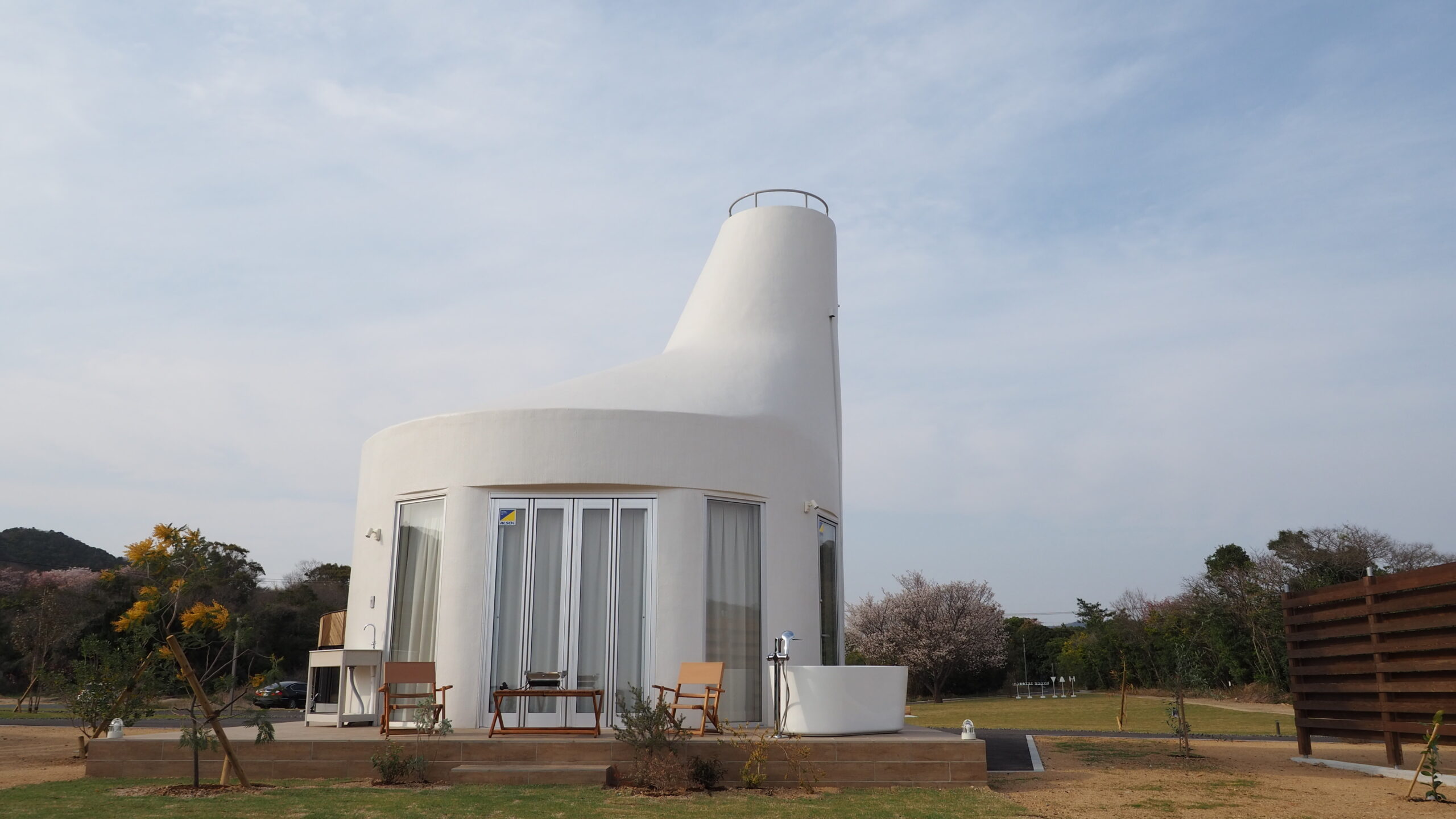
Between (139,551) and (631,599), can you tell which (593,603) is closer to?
(631,599)

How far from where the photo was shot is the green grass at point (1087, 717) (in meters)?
18.7

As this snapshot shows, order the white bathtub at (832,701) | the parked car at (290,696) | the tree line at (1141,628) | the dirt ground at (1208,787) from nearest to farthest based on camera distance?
the dirt ground at (1208,787)
the white bathtub at (832,701)
the parked car at (290,696)
the tree line at (1141,628)

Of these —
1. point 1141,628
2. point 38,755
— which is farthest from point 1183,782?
point 1141,628

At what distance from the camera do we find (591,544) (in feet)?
33.3

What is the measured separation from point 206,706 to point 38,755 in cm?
633

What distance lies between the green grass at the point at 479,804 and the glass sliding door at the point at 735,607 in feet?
7.26

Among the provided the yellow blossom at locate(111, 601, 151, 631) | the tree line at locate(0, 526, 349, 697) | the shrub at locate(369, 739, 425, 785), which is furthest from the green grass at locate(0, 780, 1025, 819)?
the tree line at locate(0, 526, 349, 697)

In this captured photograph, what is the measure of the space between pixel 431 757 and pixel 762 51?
33.9 feet

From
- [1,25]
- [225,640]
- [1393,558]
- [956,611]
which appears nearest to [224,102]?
[1,25]

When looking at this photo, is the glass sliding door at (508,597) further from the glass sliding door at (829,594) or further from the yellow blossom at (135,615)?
the glass sliding door at (829,594)

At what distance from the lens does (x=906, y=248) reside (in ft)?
56.7

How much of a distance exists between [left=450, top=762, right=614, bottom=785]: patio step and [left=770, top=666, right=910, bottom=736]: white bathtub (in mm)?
1870

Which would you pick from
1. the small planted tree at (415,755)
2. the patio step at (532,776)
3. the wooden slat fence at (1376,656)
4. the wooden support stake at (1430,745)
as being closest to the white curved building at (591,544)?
the small planted tree at (415,755)

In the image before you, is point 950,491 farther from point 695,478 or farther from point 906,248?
point 695,478
